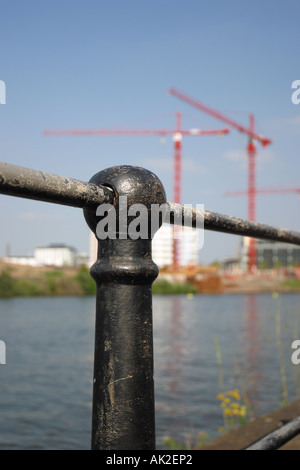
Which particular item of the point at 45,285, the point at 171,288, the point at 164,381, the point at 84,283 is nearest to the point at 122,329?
the point at 164,381

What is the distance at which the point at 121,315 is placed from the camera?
84cm

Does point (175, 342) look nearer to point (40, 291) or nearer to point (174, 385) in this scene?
point (174, 385)

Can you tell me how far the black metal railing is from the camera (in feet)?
2.74

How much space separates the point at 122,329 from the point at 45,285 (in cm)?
6030

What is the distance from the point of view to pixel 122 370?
84cm

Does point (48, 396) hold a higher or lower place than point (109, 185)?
lower

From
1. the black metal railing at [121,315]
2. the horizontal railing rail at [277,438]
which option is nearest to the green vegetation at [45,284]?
the horizontal railing rail at [277,438]

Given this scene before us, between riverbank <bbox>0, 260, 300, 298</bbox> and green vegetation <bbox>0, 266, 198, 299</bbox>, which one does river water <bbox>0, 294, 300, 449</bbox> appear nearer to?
green vegetation <bbox>0, 266, 198, 299</bbox>

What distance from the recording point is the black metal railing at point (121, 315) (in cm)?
84

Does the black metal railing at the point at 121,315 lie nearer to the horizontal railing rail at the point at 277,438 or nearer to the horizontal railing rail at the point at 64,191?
the horizontal railing rail at the point at 64,191
